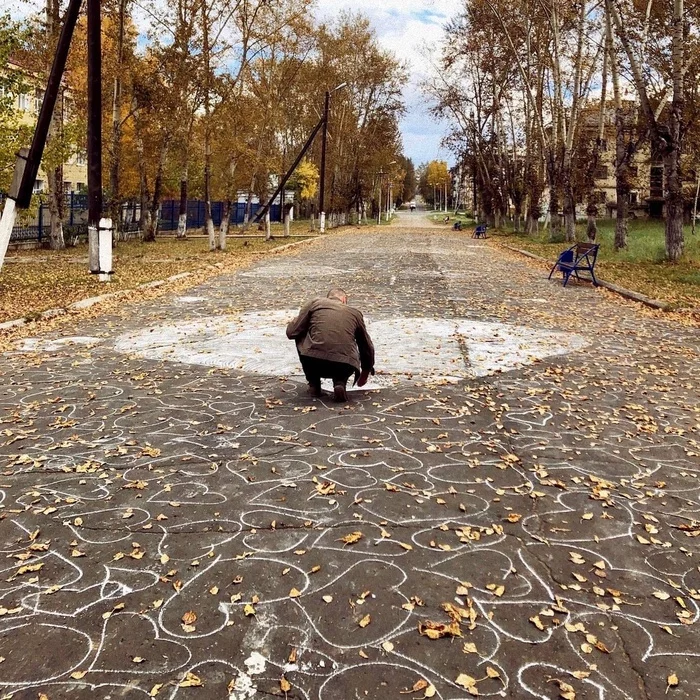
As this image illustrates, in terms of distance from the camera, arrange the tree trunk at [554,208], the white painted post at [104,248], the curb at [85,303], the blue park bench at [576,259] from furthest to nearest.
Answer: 1. the tree trunk at [554,208]
2. the blue park bench at [576,259]
3. the white painted post at [104,248]
4. the curb at [85,303]

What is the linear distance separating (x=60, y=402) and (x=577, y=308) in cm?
1004

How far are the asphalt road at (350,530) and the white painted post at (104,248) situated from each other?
7890 mm

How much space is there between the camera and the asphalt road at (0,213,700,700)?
9.36ft

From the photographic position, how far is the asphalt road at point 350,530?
285cm

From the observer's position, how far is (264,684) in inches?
107

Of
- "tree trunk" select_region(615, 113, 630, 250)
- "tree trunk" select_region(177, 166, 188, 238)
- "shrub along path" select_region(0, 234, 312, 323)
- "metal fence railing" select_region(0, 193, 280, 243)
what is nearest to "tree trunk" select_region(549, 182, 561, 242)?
"tree trunk" select_region(615, 113, 630, 250)

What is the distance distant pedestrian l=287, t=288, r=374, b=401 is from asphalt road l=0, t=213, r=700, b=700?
366mm

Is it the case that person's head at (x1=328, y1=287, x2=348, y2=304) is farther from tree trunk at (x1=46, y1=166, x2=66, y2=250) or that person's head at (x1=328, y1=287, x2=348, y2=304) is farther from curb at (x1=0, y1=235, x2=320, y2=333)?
tree trunk at (x1=46, y1=166, x2=66, y2=250)

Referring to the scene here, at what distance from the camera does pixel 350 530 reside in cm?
402

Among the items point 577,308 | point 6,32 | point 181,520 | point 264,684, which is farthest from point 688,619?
point 6,32

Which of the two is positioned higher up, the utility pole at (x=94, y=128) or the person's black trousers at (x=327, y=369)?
the utility pole at (x=94, y=128)

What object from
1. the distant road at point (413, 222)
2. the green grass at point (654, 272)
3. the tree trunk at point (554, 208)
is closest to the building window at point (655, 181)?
the distant road at point (413, 222)

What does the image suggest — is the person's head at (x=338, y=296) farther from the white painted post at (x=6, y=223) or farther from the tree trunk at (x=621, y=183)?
the tree trunk at (x=621, y=183)

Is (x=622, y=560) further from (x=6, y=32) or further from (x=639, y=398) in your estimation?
(x=6, y=32)
